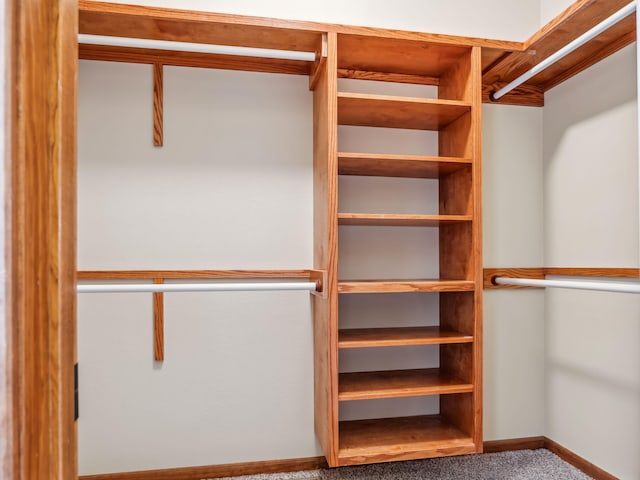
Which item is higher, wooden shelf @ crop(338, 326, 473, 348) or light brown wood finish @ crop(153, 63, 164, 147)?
light brown wood finish @ crop(153, 63, 164, 147)

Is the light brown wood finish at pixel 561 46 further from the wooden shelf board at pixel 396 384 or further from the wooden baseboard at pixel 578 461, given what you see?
the wooden baseboard at pixel 578 461

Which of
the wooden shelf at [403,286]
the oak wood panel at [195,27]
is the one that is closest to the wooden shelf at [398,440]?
the wooden shelf at [403,286]

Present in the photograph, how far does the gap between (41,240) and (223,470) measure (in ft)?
5.89

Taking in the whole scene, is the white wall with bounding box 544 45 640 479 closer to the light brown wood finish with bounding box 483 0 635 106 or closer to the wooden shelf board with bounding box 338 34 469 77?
the light brown wood finish with bounding box 483 0 635 106

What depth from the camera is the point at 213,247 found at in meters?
1.98

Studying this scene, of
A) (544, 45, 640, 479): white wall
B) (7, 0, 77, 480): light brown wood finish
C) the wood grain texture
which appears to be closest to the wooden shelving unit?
(544, 45, 640, 479): white wall

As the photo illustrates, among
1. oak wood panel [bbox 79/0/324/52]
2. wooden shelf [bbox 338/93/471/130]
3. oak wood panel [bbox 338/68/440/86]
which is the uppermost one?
oak wood panel [bbox 79/0/324/52]

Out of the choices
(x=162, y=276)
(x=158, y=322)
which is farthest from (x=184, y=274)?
(x=158, y=322)

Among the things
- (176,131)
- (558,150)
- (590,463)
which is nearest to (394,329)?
(590,463)

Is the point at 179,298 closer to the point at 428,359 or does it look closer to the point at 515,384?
the point at 428,359

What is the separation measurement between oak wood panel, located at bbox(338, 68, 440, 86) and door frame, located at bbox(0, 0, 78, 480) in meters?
1.64

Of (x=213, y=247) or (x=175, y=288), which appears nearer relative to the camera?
(x=175, y=288)

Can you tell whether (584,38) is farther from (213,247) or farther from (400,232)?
(213,247)

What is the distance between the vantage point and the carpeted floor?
6.35ft
